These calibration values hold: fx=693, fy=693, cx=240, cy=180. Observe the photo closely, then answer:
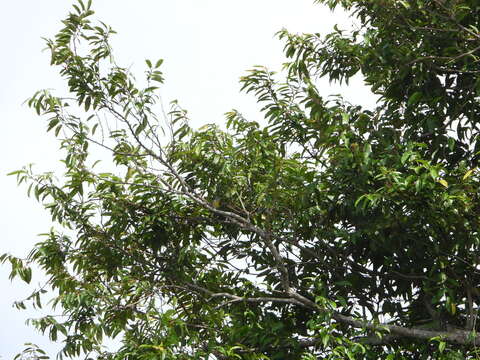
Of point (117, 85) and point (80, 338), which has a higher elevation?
point (117, 85)

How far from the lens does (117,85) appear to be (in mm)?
6105

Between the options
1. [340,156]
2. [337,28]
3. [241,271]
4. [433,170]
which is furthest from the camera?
[337,28]

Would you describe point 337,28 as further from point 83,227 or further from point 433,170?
point 83,227

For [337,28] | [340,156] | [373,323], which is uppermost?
Answer: [337,28]

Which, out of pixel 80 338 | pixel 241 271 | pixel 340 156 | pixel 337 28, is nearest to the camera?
pixel 340 156

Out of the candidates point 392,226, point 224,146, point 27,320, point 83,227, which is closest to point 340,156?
point 392,226

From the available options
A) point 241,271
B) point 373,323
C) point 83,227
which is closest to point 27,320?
point 83,227

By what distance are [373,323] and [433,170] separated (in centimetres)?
146

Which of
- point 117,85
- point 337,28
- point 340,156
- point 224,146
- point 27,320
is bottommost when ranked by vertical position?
point 27,320

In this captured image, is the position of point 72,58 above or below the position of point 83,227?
above

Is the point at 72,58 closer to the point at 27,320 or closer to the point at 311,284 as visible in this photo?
the point at 27,320

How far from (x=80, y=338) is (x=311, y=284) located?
2.10 metres

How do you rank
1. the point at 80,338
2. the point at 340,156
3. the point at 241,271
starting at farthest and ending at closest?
the point at 241,271, the point at 80,338, the point at 340,156

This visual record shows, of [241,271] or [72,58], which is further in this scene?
[241,271]
